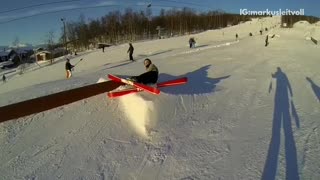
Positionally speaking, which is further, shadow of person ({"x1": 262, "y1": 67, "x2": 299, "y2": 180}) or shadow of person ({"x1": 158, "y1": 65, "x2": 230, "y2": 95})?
shadow of person ({"x1": 158, "y1": 65, "x2": 230, "y2": 95})

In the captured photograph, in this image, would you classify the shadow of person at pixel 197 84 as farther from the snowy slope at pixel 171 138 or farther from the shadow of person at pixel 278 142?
the shadow of person at pixel 278 142

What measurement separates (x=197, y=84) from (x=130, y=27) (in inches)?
3997

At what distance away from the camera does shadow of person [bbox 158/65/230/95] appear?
1220cm

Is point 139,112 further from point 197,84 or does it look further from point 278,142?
point 197,84

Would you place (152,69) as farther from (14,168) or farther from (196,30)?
(196,30)

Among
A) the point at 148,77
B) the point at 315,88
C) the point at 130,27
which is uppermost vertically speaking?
the point at 130,27

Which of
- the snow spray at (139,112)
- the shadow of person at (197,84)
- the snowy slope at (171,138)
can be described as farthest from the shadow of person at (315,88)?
the snow spray at (139,112)

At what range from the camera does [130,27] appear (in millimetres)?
112938

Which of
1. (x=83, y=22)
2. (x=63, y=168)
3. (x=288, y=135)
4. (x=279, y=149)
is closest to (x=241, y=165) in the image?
(x=279, y=149)

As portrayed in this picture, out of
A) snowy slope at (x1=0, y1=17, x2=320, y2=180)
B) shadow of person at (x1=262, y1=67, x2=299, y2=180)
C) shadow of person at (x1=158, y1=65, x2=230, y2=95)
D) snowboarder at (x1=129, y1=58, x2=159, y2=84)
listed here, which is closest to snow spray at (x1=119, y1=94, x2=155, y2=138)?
snowy slope at (x1=0, y1=17, x2=320, y2=180)

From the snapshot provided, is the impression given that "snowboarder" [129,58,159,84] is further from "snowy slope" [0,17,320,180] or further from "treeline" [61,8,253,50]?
"treeline" [61,8,253,50]

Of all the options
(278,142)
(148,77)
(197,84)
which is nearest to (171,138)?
(278,142)

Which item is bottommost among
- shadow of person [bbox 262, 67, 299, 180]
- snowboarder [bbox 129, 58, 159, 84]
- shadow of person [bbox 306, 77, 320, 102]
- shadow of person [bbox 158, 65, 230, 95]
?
shadow of person [bbox 262, 67, 299, 180]

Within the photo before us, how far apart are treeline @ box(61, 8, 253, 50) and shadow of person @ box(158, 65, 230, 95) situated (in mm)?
91067
